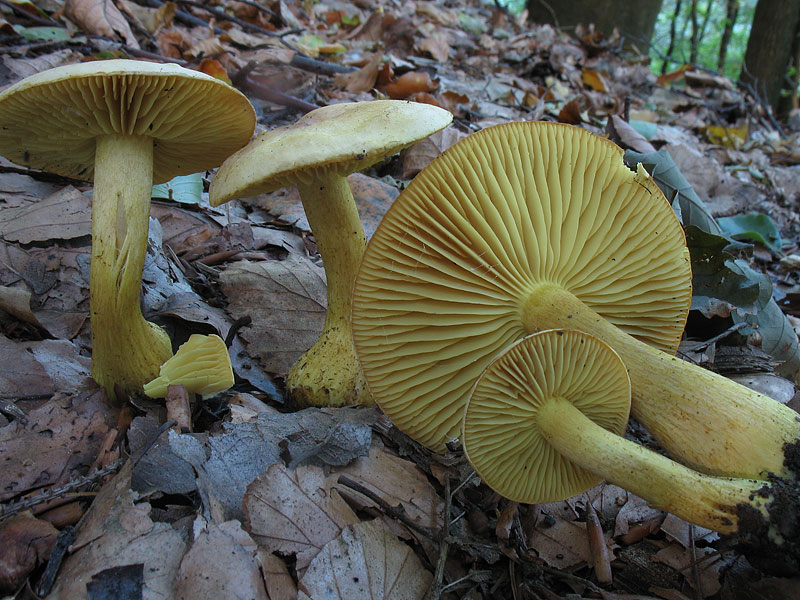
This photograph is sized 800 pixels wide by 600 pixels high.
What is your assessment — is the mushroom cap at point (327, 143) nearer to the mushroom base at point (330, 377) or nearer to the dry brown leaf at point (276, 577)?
the mushroom base at point (330, 377)

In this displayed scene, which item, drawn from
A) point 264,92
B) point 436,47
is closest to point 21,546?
point 264,92

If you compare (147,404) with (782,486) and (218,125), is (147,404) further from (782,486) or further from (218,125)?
(782,486)

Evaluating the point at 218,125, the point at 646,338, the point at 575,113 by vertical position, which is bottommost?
the point at 646,338

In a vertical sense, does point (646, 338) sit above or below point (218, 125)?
below

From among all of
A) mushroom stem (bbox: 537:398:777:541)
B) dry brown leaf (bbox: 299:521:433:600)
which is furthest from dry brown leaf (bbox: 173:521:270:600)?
mushroom stem (bbox: 537:398:777:541)

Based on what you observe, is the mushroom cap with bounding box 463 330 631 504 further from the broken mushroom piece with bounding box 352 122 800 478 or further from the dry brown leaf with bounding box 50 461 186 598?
the dry brown leaf with bounding box 50 461 186 598

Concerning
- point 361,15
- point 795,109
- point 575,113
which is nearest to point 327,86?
point 575,113
